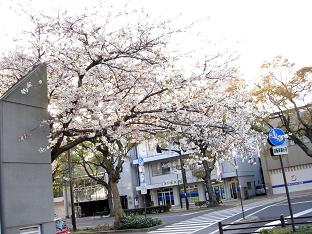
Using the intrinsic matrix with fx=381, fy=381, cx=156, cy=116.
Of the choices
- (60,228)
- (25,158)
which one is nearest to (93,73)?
(25,158)

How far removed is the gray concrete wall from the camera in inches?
294

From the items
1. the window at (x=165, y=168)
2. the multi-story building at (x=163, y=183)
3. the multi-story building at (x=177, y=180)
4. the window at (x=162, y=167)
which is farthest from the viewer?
the window at (x=165, y=168)

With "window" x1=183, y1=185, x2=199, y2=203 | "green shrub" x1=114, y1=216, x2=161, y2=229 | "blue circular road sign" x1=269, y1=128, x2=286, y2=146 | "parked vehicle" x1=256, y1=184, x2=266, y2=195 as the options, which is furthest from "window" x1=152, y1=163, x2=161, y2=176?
"blue circular road sign" x1=269, y1=128, x2=286, y2=146

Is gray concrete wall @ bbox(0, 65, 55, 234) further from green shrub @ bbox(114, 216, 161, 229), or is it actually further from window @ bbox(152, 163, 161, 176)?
window @ bbox(152, 163, 161, 176)

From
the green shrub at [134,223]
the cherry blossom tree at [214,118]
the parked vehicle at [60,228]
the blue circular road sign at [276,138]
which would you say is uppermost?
the cherry blossom tree at [214,118]

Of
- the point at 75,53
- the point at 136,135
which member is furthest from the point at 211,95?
the point at 75,53

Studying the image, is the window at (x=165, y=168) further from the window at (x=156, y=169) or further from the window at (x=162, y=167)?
the window at (x=156, y=169)

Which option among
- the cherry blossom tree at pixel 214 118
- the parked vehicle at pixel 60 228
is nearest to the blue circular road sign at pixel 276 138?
the cherry blossom tree at pixel 214 118

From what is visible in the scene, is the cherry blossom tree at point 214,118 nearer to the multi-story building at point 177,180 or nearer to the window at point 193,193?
the multi-story building at point 177,180

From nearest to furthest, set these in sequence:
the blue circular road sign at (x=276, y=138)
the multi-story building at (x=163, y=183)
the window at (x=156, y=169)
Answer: the blue circular road sign at (x=276, y=138) → the multi-story building at (x=163, y=183) → the window at (x=156, y=169)

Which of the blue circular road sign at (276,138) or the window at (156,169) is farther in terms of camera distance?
the window at (156,169)

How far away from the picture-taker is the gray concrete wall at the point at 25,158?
7.46 m

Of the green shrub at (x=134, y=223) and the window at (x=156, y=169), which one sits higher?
the window at (x=156, y=169)

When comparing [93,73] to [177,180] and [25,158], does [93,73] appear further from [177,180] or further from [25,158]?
[177,180]
